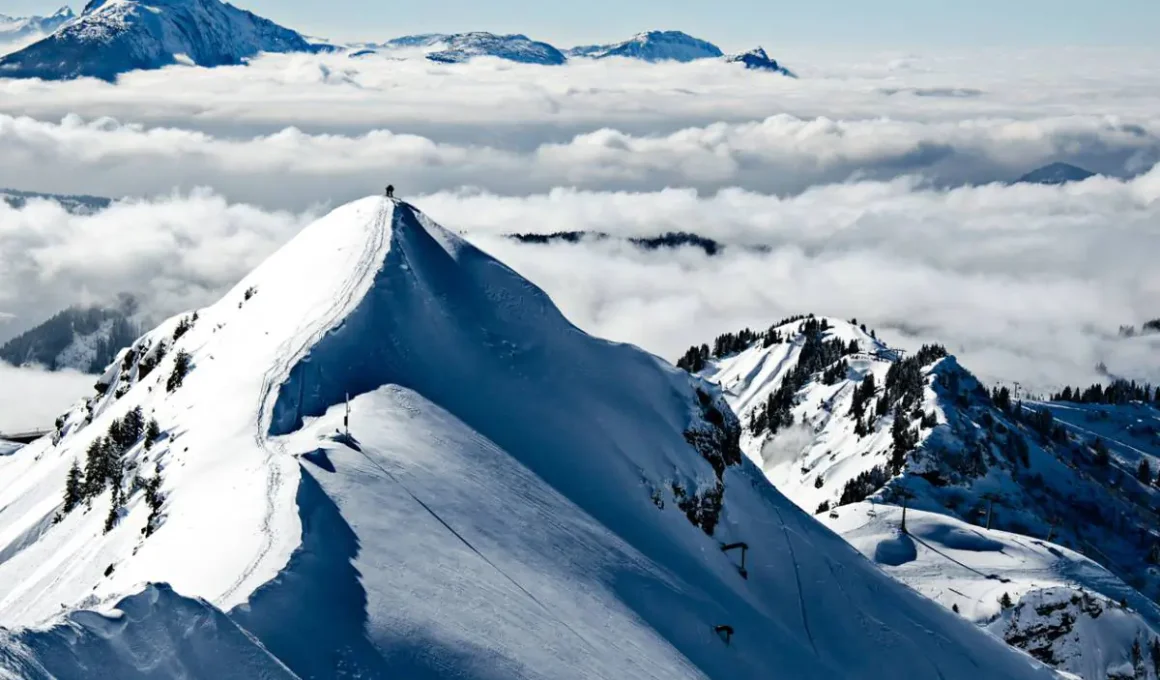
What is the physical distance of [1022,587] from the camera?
116 m

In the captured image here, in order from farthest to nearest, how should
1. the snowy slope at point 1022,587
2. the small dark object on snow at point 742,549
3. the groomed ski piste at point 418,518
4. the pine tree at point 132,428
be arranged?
the snowy slope at point 1022,587
the small dark object on snow at point 742,549
the pine tree at point 132,428
the groomed ski piste at point 418,518

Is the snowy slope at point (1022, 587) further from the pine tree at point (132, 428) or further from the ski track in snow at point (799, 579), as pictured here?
the pine tree at point (132, 428)

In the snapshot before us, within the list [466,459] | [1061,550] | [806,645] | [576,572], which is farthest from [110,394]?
[1061,550]

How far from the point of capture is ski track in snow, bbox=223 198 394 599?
38.7 metres

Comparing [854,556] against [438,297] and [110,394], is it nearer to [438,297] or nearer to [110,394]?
[438,297]

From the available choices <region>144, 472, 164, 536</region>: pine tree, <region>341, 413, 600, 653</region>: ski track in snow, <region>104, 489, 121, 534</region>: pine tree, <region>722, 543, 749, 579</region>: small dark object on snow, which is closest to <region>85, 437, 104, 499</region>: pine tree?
<region>104, 489, 121, 534</region>: pine tree

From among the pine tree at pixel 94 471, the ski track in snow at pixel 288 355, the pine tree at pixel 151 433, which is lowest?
the pine tree at pixel 94 471

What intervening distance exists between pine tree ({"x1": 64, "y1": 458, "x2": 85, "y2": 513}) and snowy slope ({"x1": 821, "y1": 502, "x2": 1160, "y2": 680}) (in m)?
80.2

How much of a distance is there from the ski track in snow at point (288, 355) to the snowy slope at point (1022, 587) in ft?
219

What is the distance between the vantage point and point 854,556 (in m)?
79.9

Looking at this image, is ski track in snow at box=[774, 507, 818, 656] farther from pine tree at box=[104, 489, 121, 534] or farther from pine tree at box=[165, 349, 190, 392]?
pine tree at box=[165, 349, 190, 392]

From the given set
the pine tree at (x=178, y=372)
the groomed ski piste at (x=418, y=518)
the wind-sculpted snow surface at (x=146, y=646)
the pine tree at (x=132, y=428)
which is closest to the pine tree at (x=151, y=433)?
the groomed ski piste at (x=418, y=518)

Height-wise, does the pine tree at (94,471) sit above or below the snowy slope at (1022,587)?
above

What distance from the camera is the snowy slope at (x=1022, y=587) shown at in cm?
11219
